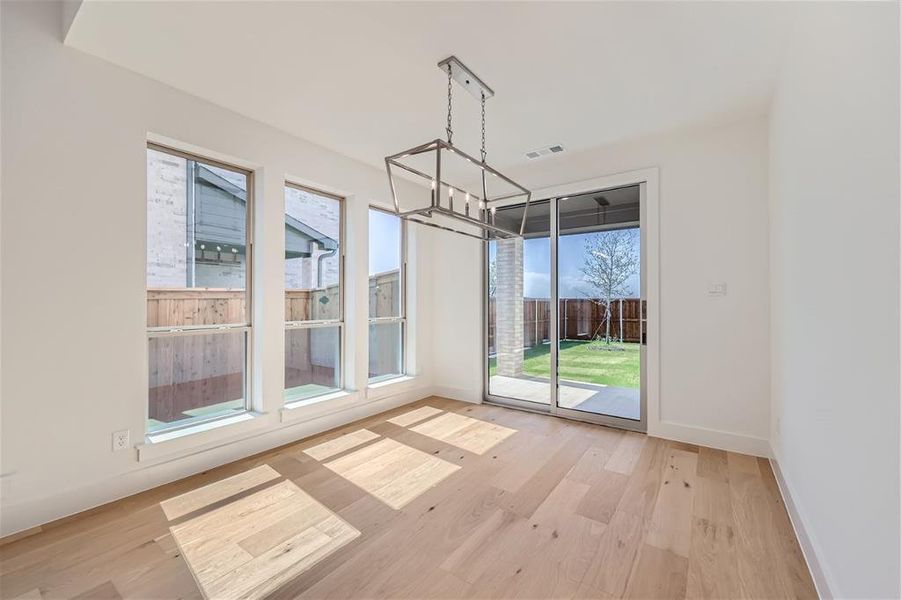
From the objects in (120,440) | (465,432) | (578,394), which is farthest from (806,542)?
(120,440)

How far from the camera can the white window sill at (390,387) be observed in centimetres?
409

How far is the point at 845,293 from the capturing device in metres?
1.39

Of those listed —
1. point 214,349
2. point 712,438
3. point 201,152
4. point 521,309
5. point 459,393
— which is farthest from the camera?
point 459,393

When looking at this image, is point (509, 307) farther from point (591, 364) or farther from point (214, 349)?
point (214, 349)

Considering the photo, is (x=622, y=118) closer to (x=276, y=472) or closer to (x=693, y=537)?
(x=693, y=537)

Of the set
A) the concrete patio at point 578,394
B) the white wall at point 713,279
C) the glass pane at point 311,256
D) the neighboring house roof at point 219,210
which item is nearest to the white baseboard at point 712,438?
the white wall at point 713,279

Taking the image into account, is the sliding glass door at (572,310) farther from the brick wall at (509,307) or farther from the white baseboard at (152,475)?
the white baseboard at (152,475)

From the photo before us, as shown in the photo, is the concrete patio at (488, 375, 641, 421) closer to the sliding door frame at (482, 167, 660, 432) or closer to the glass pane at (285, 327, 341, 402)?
the sliding door frame at (482, 167, 660, 432)

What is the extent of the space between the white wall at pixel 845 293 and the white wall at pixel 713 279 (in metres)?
0.89

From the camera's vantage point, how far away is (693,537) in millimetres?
1999

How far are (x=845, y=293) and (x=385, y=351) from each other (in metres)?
3.93

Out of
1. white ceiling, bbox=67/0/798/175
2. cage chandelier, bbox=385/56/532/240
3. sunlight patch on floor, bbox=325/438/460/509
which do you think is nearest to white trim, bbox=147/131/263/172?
white ceiling, bbox=67/0/798/175

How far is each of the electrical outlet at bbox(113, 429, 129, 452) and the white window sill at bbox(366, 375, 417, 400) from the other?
199 cm

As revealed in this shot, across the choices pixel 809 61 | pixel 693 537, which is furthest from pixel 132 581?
A: pixel 809 61
